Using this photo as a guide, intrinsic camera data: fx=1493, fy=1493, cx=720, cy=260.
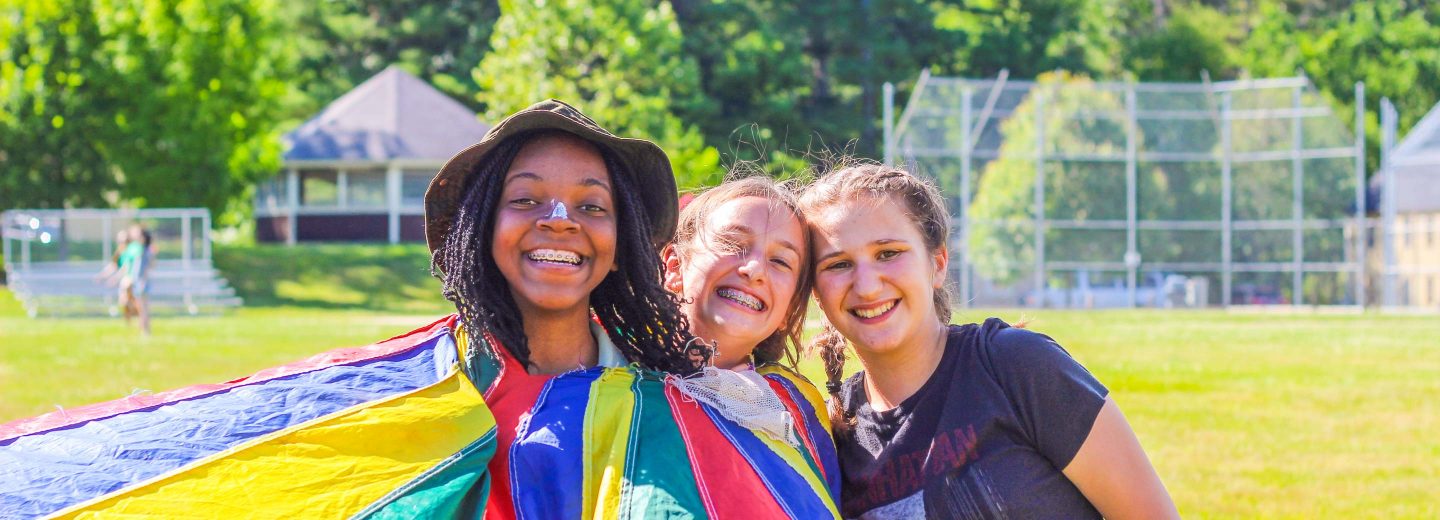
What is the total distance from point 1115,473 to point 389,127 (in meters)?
37.5

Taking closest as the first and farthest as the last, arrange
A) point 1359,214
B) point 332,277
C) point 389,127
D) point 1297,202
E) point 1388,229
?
point 1359,214
point 1297,202
point 1388,229
point 332,277
point 389,127

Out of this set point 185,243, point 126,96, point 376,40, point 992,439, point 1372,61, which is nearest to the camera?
point 992,439

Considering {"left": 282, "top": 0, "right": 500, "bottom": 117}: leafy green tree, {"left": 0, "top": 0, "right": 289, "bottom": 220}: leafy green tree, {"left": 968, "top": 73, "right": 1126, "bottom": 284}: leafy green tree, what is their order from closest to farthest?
{"left": 968, "top": 73, "right": 1126, "bottom": 284}: leafy green tree
{"left": 0, "top": 0, "right": 289, "bottom": 220}: leafy green tree
{"left": 282, "top": 0, "right": 500, "bottom": 117}: leafy green tree

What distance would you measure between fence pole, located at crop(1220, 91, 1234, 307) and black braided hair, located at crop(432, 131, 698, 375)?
29344mm

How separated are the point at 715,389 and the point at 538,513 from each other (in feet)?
1.68

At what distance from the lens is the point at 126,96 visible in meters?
31.7

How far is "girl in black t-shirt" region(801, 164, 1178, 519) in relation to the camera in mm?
3086

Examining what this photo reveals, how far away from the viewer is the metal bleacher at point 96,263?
85.8 ft

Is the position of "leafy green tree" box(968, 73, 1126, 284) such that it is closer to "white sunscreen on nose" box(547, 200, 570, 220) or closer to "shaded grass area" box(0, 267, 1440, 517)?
"shaded grass area" box(0, 267, 1440, 517)

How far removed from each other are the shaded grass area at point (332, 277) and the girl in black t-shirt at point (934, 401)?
25838 mm

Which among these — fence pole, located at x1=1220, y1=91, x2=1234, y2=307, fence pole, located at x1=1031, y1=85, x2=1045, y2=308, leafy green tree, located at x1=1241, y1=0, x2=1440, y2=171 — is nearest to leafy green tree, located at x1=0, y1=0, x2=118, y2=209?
fence pole, located at x1=1031, y1=85, x2=1045, y2=308

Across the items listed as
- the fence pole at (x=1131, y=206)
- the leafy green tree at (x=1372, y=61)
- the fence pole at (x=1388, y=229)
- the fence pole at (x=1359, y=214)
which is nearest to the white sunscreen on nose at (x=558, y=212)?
the fence pole at (x=1131, y=206)

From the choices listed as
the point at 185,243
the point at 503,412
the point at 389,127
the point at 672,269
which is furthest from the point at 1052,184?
the point at 503,412

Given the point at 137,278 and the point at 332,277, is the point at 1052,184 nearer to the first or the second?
the point at 332,277
